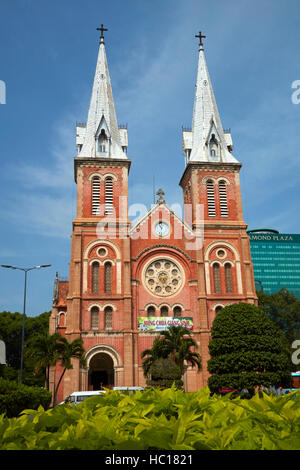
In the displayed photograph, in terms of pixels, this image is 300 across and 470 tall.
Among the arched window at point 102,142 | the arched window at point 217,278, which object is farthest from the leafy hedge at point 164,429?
the arched window at point 102,142

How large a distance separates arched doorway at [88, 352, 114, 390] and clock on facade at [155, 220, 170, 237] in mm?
12881

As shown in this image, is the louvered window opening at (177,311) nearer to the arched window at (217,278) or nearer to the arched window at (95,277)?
the arched window at (217,278)

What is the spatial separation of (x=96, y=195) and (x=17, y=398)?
3035 cm

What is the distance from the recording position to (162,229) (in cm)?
4375

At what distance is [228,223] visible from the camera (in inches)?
1743

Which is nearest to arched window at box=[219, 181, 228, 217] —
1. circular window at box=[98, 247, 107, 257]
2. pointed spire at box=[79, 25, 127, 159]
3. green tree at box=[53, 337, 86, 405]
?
pointed spire at box=[79, 25, 127, 159]

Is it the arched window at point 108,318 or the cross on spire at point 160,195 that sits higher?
A: the cross on spire at point 160,195

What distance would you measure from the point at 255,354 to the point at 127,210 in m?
18.9

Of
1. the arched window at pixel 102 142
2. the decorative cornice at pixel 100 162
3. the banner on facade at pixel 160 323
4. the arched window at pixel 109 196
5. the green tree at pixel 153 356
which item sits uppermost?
the arched window at pixel 102 142

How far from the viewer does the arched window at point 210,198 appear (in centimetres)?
4497

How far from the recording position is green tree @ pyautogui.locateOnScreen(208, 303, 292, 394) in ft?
103

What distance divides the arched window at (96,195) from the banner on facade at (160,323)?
37.7ft

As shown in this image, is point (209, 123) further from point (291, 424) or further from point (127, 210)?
point (291, 424)

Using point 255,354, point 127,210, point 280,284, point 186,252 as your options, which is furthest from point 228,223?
point 280,284
